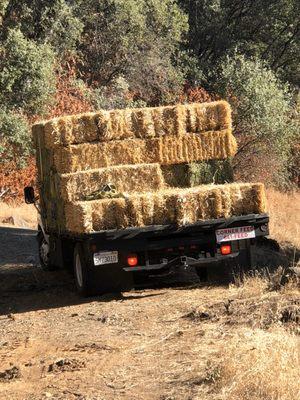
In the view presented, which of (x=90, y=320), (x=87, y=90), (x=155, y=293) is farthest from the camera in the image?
(x=87, y=90)

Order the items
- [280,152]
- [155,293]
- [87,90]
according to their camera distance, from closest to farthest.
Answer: [155,293], [87,90], [280,152]

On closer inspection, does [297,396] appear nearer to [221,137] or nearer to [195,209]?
[195,209]

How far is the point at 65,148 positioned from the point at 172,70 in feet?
88.8

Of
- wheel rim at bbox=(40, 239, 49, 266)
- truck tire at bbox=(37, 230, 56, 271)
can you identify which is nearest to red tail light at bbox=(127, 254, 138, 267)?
truck tire at bbox=(37, 230, 56, 271)

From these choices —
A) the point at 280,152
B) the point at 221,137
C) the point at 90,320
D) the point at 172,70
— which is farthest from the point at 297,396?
the point at 172,70

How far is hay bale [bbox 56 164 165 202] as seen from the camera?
11.1 m

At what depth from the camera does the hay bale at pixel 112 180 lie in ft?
36.3

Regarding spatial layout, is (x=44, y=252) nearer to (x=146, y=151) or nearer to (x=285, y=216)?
(x=146, y=151)

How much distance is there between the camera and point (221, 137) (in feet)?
40.4

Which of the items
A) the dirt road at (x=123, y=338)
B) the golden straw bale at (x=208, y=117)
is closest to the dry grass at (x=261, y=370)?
the dirt road at (x=123, y=338)

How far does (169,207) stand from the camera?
1059cm

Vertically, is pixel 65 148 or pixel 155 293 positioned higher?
pixel 65 148

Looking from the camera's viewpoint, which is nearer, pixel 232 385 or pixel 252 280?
pixel 232 385

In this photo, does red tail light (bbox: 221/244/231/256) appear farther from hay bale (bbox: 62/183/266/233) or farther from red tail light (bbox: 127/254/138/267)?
red tail light (bbox: 127/254/138/267)
